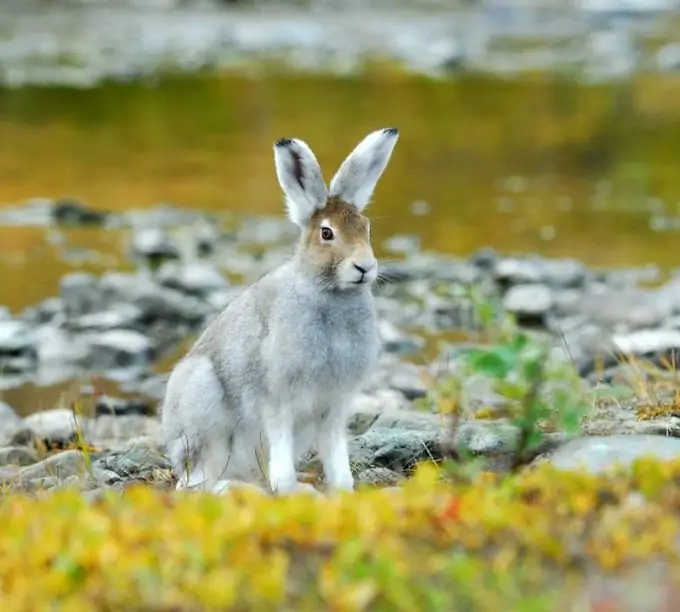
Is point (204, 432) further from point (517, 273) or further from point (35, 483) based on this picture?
point (517, 273)

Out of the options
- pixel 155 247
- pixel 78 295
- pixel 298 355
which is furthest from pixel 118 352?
pixel 298 355

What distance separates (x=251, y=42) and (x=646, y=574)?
3626 cm

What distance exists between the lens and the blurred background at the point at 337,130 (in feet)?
56.6

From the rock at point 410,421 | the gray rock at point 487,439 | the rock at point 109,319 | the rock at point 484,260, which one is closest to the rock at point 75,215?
the rock at point 109,319

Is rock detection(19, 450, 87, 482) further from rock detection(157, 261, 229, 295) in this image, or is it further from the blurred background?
rock detection(157, 261, 229, 295)

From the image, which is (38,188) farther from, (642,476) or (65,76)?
(642,476)

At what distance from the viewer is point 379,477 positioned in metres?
6.89

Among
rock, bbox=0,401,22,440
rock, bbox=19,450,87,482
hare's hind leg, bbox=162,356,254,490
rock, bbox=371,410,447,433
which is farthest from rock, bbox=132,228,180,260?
hare's hind leg, bbox=162,356,254,490

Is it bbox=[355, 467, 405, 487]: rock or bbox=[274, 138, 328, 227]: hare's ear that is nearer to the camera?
bbox=[274, 138, 328, 227]: hare's ear

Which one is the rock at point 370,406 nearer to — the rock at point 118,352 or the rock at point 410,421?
the rock at point 410,421

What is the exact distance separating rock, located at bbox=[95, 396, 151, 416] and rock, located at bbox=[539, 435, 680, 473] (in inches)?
213

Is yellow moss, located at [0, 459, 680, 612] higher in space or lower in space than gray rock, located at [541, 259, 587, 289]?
lower

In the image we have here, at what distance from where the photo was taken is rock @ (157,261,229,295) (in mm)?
14484

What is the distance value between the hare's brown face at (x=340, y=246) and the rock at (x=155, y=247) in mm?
9544
